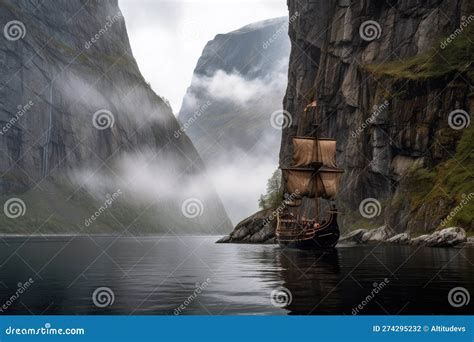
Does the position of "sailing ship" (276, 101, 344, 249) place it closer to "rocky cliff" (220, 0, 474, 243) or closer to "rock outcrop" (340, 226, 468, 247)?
"rock outcrop" (340, 226, 468, 247)

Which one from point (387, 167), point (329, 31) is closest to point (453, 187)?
point (387, 167)

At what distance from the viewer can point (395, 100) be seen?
129750 millimetres

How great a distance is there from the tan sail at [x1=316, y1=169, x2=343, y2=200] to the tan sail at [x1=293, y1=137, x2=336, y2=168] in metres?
2.71

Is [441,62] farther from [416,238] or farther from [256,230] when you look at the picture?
[256,230]

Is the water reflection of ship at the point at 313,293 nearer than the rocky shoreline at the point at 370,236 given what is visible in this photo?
Yes

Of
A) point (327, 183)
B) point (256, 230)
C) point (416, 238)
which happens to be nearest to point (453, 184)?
point (416, 238)

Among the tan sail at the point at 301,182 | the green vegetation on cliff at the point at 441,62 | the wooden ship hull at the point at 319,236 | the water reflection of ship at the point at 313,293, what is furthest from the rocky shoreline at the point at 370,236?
the water reflection of ship at the point at 313,293

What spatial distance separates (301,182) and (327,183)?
5.95 meters

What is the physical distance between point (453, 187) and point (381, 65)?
51.0 m

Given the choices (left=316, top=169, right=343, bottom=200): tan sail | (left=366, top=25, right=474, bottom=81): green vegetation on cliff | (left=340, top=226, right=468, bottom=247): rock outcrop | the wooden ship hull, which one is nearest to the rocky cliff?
(left=366, top=25, right=474, bottom=81): green vegetation on cliff

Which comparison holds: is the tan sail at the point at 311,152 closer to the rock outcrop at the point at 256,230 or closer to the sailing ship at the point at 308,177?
the sailing ship at the point at 308,177

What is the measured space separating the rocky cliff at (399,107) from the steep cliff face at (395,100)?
256mm

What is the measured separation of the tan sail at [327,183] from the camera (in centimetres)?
11781

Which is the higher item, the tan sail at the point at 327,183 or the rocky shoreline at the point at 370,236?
the tan sail at the point at 327,183
